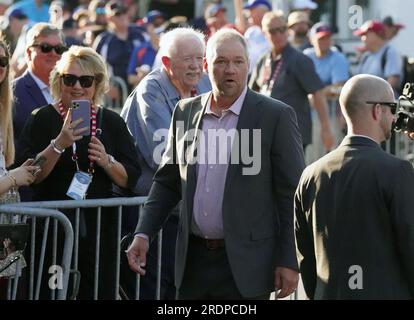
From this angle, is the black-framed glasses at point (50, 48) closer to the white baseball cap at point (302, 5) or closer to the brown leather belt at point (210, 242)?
the brown leather belt at point (210, 242)

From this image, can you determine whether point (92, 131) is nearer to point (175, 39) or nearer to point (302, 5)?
point (175, 39)

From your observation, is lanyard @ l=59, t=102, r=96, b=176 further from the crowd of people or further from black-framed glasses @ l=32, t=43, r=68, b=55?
black-framed glasses @ l=32, t=43, r=68, b=55

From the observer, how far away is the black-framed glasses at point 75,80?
793cm

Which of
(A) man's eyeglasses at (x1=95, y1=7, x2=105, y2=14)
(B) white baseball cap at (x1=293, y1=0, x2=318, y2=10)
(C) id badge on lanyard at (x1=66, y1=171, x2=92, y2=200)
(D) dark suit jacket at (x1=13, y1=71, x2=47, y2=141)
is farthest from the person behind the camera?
(A) man's eyeglasses at (x1=95, y1=7, x2=105, y2=14)

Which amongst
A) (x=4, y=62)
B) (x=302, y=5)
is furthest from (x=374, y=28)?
(x=4, y=62)

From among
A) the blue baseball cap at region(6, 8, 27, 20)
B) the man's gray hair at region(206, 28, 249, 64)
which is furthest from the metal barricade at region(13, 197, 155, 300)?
the blue baseball cap at region(6, 8, 27, 20)

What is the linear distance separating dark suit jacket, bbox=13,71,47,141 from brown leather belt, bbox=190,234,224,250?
2200 mm

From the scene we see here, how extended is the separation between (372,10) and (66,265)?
13.4 meters

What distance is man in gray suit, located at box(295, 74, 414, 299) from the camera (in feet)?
19.2

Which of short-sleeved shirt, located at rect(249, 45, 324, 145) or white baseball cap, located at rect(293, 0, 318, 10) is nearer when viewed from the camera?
short-sleeved shirt, located at rect(249, 45, 324, 145)

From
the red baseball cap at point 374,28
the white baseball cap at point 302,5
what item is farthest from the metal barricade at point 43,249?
the white baseball cap at point 302,5

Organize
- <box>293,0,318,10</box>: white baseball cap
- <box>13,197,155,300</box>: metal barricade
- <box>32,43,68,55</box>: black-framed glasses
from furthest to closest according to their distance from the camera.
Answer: <box>293,0,318,10</box>: white baseball cap
<box>32,43,68,55</box>: black-framed glasses
<box>13,197,155,300</box>: metal barricade
